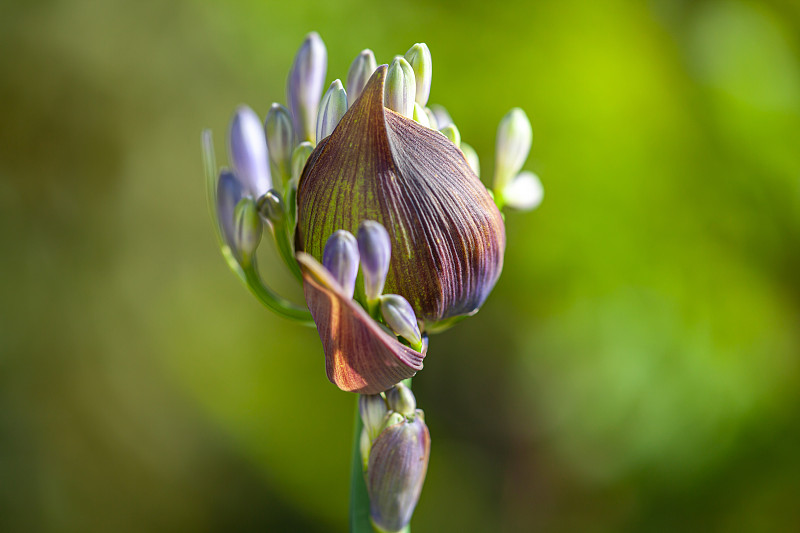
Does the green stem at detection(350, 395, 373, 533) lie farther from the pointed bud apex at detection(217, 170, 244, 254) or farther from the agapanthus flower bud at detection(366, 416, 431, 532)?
the pointed bud apex at detection(217, 170, 244, 254)

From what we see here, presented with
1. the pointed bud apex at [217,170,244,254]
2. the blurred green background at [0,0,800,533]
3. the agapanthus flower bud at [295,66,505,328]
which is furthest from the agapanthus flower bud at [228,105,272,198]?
the blurred green background at [0,0,800,533]

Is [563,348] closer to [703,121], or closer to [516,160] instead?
[703,121]

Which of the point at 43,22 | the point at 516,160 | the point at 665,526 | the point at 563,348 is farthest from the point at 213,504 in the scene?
the point at 516,160

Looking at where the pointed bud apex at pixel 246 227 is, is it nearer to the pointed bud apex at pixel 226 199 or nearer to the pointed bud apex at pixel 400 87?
the pointed bud apex at pixel 226 199

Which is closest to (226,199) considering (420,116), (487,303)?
(420,116)

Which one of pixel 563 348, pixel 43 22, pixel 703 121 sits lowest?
pixel 563 348
